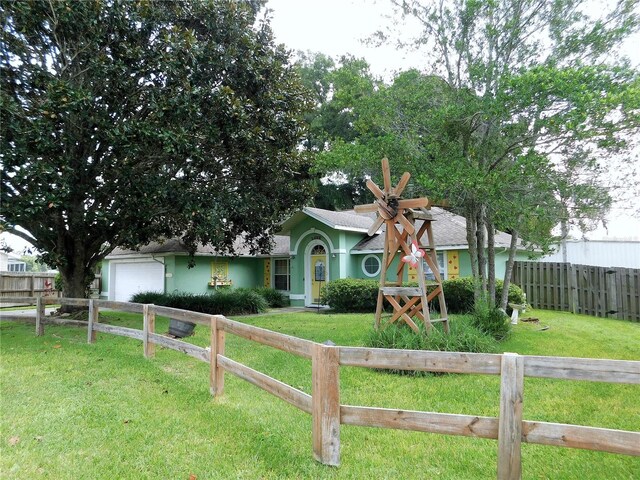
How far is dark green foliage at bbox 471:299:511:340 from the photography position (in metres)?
8.70

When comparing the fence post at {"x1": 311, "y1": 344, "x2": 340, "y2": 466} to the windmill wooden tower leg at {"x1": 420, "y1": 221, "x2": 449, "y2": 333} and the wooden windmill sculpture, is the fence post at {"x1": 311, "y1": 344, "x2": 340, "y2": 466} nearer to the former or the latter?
the wooden windmill sculpture

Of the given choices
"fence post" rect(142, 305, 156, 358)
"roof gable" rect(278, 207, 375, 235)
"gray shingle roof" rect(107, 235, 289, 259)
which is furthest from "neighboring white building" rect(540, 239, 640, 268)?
"fence post" rect(142, 305, 156, 358)

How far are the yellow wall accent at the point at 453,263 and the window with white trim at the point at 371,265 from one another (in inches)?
107

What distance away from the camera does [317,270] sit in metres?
18.2

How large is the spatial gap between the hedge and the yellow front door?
1.70 meters

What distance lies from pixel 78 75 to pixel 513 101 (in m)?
9.54

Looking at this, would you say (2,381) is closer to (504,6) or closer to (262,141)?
(262,141)

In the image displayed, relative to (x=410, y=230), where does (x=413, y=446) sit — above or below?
below

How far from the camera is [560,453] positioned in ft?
12.5

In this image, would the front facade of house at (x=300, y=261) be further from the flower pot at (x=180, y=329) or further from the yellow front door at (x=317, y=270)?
the flower pot at (x=180, y=329)

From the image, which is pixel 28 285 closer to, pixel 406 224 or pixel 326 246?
pixel 326 246

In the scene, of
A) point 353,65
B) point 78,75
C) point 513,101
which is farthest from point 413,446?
point 78,75

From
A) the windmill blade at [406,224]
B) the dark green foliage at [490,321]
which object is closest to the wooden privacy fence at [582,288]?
the dark green foliage at [490,321]

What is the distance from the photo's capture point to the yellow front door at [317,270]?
58.7 ft
